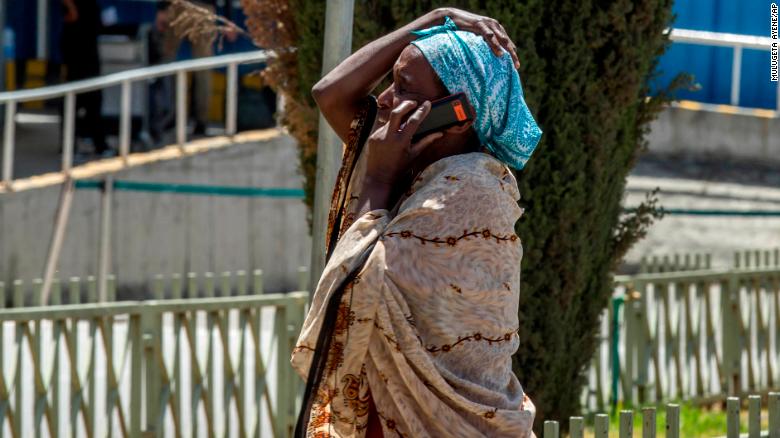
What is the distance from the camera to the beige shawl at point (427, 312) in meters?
2.61

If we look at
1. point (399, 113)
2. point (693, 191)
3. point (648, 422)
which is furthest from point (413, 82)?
point (693, 191)

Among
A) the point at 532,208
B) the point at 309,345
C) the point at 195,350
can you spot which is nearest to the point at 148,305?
the point at 195,350

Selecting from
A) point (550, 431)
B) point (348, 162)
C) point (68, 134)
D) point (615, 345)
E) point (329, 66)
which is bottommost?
point (550, 431)

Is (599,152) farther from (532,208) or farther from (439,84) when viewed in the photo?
(439,84)

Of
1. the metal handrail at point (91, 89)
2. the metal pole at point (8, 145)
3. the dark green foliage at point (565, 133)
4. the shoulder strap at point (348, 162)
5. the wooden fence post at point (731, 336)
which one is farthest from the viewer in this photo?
the metal handrail at point (91, 89)

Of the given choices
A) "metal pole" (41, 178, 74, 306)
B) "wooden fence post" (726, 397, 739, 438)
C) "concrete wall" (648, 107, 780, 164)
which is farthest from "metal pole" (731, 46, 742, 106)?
"wooden fence post" (726, 397, 739, 438)

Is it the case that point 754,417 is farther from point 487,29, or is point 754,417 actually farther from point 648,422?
point 487,29

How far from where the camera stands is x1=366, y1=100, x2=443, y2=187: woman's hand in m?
2.69

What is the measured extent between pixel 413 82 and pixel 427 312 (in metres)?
0.50

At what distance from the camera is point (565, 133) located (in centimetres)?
514

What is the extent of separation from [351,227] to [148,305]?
3.15 metres

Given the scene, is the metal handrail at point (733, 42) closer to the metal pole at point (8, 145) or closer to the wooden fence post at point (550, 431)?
the metal pole at point (8, 145)

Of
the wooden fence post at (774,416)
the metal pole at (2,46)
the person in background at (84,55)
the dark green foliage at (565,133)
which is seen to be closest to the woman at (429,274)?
the wooden fence post at (774,416)

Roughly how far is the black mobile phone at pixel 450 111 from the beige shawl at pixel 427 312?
0.08 metres
